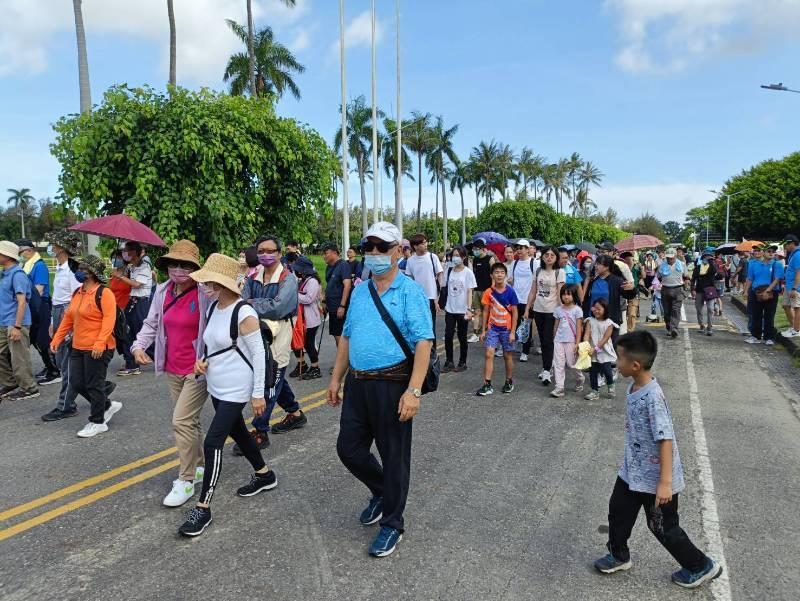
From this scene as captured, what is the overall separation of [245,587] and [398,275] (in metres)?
1.87

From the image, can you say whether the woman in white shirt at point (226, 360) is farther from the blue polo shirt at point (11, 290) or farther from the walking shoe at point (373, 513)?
the blue polo shirt at point (11, 290)

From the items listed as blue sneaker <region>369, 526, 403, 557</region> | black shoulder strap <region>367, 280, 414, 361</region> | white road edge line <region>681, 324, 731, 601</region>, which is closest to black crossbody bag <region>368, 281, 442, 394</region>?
black shoulder strap <region>367, 280, 414, 361</region>

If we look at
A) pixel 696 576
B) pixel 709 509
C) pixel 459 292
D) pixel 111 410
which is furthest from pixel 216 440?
pixel 459 292

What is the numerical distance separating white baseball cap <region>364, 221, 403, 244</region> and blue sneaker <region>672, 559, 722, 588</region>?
93.6 inches

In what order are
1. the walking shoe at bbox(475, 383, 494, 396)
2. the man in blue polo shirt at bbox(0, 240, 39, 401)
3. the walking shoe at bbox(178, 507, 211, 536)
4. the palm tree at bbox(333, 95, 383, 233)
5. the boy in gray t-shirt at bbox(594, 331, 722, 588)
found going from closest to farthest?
the boy in gray t-shirt at bbox(594, 331, 722, 588) → the walking shoe at bbox(178, 507, 211, 536) → the man in blue polo shirt at bbox(0, 240, 39, 401) → the walking shoe at bbox(475, 383, 494, 396) → the palm tree at bbox(333, 95, 383, 233)

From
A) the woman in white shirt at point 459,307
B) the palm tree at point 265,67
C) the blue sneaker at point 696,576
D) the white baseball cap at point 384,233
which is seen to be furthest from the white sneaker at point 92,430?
the palm tree at point 265,67

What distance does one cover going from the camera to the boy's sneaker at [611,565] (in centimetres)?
317

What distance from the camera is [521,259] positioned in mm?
9398

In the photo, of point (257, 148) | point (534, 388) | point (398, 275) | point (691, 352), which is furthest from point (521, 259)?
point (398, 275)

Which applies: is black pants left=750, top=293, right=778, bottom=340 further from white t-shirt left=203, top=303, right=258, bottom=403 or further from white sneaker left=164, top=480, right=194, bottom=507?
white sneaker left=164, top=480, right=194, bottom=507

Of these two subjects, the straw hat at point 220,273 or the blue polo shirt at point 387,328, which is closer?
the blue polo shirt at point 387,328

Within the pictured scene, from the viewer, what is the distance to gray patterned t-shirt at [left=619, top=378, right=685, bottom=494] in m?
2.97

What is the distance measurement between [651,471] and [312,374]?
5.58 m

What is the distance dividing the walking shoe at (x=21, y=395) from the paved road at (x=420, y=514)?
53cm
